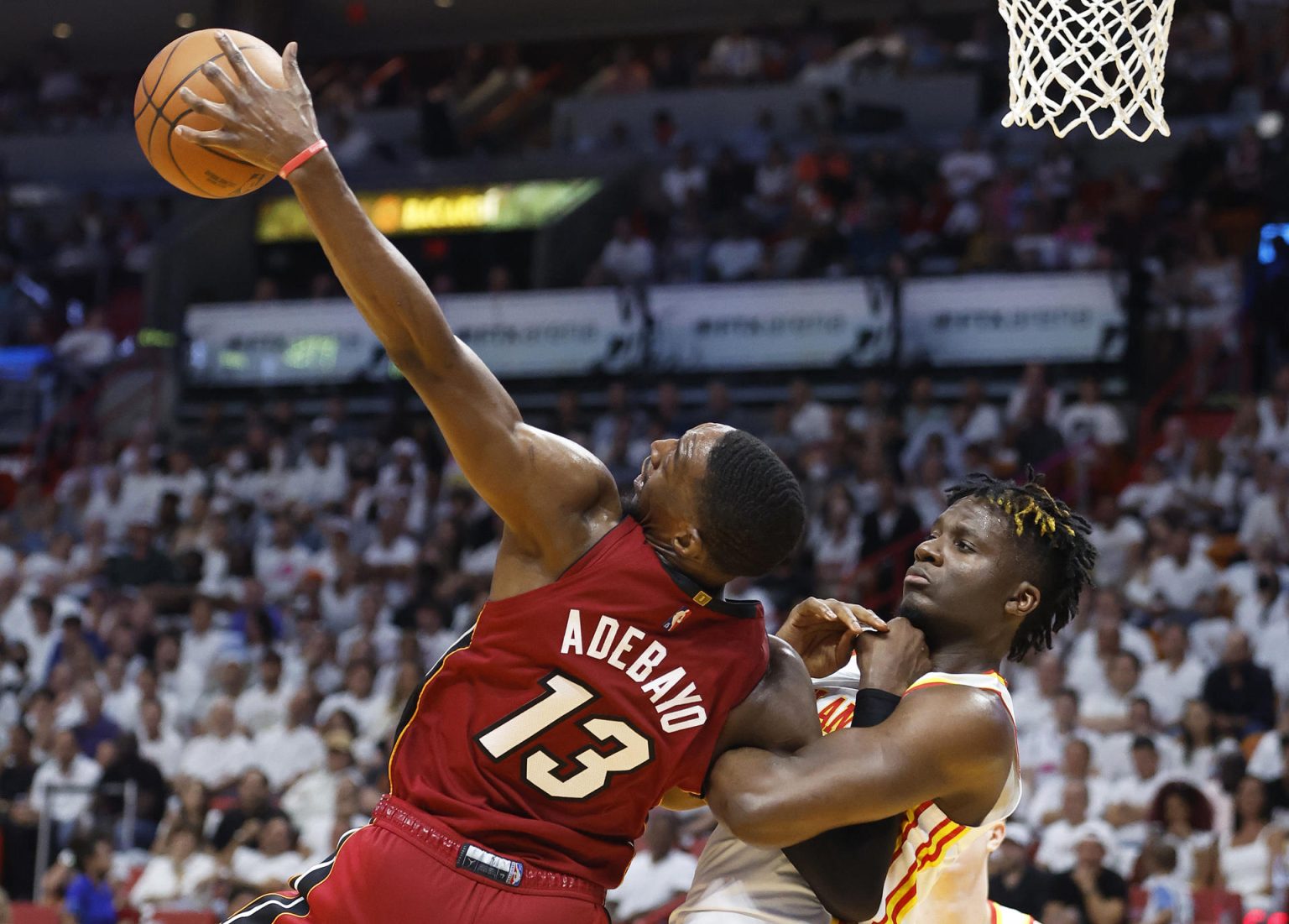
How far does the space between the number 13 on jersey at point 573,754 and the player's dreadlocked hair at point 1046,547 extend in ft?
3.21

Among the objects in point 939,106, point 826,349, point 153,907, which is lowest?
point 153,907

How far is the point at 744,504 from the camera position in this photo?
3217 millimetres

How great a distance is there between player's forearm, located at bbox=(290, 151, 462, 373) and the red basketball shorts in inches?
35.8

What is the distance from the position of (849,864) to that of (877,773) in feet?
0.79

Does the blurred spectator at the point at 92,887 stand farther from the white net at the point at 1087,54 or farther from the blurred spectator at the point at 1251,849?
the white net at the point at 1087,54

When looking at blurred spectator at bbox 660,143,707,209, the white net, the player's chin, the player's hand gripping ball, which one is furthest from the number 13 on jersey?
blurred spectator at bbox 660,143,707,209

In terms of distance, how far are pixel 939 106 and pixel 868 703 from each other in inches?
552

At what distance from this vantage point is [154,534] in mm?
13797

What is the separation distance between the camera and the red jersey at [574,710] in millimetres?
3172

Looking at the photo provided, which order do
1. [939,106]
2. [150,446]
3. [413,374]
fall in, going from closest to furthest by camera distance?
[413,374], [150,446], [939,106]

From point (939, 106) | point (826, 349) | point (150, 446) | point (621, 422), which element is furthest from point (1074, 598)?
point (939, 106)

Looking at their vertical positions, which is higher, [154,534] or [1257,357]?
[1257,357]

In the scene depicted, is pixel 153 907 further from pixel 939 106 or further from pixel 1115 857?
pixel 939 106

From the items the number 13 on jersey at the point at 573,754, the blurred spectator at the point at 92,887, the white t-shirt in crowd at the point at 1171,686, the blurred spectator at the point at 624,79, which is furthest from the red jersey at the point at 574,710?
the blurred spectator at the point at 624,79
